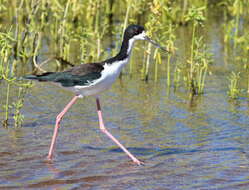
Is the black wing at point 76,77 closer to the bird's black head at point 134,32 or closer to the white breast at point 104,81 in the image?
the white breast at point 104,81

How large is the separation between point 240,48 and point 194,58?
2564 millimetres

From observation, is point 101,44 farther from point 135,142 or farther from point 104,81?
point 104,81

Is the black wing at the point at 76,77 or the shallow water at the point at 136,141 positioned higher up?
the black wing at the point at 76,77

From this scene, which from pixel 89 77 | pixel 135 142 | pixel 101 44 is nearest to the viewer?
pixel 89 77

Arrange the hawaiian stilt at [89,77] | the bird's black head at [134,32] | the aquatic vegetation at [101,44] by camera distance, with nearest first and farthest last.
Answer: the hawaiian stilt at [89,77]
the bird's black head at [134,32]
the aquatic vegetation at [101,44]

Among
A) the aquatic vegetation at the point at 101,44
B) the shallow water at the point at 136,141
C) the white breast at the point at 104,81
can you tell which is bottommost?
the shallow water at the point at 136,141

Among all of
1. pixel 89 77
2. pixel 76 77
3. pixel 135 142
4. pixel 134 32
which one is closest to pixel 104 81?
pixel 89 77

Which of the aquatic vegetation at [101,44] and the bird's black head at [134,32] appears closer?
the bird's black head at [134,32]

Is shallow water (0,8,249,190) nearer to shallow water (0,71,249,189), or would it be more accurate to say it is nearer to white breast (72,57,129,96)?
shallow water (0,71,249,189)

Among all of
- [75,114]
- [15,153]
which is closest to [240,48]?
[75,114]

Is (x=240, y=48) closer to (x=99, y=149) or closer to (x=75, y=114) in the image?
(x=75, y=114)

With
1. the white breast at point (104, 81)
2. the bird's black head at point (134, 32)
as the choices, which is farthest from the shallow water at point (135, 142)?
the bird's black head at point (134, 32)

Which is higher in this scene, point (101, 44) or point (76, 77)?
point (101, 44)

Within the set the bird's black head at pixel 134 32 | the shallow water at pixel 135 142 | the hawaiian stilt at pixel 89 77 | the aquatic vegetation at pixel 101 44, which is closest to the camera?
the shallow water at pixel 135 142
